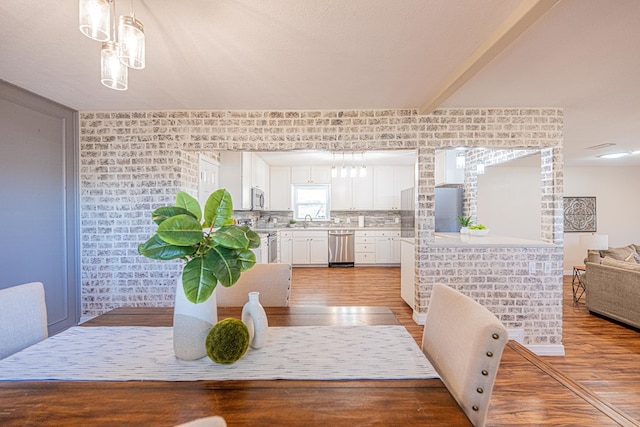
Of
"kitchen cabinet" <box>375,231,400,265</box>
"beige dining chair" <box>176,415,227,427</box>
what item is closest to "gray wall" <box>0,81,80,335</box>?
"beige dining chair" <box>176,415,227,427</box>

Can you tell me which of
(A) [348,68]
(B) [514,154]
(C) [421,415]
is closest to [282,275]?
(C) [421,415]

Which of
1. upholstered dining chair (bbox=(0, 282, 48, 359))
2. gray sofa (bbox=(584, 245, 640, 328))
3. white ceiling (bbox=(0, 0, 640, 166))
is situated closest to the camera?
upholstered dining chair (bbox=(0, 282, 48, 359))

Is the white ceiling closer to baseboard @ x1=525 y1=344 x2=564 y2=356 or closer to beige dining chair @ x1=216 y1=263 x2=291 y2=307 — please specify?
beige dining chair @ x1=216 y1=263 x2=291 y2=307

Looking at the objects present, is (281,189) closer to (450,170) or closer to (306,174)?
(306,174)

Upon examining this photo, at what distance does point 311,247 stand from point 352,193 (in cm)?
162

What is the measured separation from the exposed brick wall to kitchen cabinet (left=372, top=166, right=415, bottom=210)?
3973 millimetres

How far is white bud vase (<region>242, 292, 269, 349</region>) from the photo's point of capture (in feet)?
3.63

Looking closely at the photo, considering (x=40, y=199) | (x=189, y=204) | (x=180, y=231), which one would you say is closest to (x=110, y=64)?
(x=189, y=204)

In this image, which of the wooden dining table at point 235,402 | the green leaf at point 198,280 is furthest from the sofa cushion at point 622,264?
the green leaf at point 198,280

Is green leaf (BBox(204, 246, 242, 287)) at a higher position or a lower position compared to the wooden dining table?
higher

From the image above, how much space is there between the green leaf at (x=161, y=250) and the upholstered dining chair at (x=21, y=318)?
0.79 metres

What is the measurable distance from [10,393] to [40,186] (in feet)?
8.70

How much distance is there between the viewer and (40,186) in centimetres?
275

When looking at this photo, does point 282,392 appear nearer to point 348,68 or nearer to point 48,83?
point 348,68
